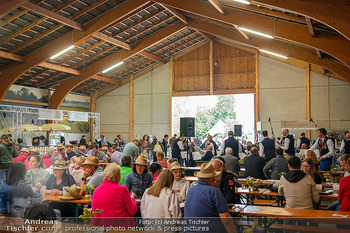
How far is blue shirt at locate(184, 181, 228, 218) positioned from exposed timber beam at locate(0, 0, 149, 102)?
396 inches

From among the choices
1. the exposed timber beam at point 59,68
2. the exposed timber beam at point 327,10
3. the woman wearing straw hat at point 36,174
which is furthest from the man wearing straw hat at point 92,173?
the exposed timber beam at point 59,68

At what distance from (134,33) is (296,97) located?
316 inches

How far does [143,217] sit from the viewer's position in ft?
11.7

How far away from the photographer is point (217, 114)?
85.9ft

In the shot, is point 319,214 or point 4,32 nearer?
point 319,214

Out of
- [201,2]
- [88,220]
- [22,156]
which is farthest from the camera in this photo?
[201,2]

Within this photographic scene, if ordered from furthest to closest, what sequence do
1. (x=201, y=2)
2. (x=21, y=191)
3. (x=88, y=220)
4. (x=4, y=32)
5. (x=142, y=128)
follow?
(x=142, y=128) < (x=4, y=32) < (x=201, y=2) < (x=21, y=191) < (x=88, y=220)

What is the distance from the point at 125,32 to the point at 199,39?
4753 mm

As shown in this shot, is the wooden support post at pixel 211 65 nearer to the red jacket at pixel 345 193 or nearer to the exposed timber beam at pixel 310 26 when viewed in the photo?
the exposed timber beam at pixel 310 26

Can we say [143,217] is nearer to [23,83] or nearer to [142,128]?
[23,83]

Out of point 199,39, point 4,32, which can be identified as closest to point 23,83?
point 4,32

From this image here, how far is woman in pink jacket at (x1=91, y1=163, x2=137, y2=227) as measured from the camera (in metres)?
3.43

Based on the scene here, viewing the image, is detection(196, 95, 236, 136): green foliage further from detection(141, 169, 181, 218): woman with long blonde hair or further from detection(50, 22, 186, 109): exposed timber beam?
detection(141, 169, 181, 218): woman with long blonde hair

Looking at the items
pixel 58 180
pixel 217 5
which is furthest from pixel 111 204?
pixel 217 5
